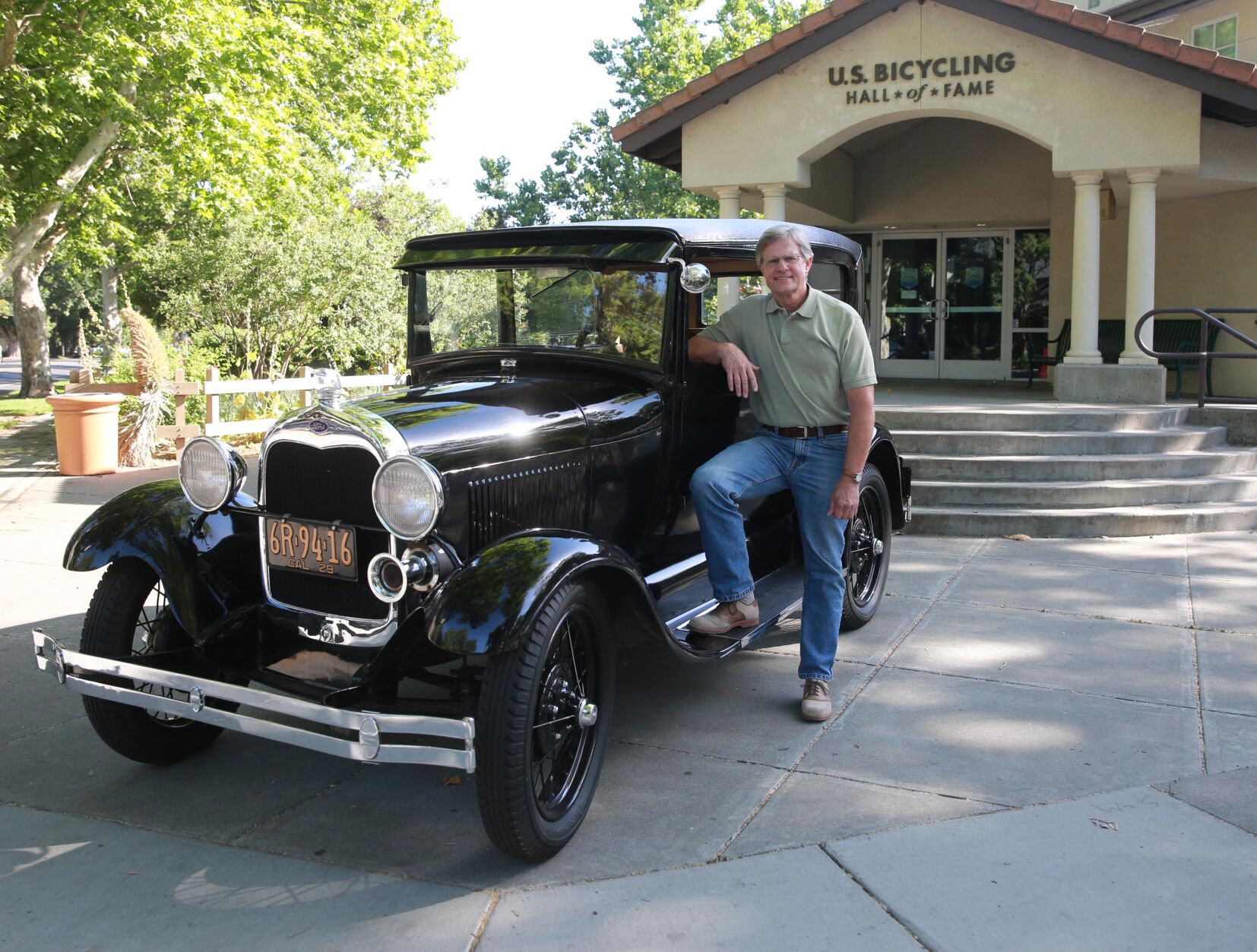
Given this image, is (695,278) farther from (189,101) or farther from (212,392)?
(189,101)

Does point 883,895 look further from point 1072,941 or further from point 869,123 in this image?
point 869,123

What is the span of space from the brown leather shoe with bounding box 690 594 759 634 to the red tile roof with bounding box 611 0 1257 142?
7.86 meters

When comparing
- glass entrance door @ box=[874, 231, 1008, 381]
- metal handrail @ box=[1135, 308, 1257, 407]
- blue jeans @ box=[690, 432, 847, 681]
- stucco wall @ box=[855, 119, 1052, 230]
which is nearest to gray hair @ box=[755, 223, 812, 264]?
blue jeans @ box=[690, 432, 847, 681]

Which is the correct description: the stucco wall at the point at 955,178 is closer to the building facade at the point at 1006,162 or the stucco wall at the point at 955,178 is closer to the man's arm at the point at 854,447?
the building facade at the point at 1006,162

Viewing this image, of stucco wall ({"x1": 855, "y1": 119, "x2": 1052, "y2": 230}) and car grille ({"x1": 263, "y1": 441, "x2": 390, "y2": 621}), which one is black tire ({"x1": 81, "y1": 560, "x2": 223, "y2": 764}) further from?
stucco wall ({"x1": 855, "y1": 119, "x2": 1052, "y2": 230})

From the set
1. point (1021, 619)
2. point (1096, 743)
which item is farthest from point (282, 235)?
point (1096, 743)

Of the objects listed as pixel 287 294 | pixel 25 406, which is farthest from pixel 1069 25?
pixel 25 406

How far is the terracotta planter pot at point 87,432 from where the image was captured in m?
10.5

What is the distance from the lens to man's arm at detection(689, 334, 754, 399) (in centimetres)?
436

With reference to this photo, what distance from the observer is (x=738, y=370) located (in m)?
4.35

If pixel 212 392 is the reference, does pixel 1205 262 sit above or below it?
above

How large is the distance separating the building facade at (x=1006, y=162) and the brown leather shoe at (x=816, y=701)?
752 centimetres

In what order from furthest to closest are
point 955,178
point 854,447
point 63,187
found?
1. point 63,187
2. point 955,178
3. point 854,447

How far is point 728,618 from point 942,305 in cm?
1258
